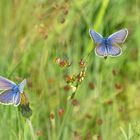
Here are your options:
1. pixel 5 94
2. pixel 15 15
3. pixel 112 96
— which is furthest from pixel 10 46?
pixel 5 94

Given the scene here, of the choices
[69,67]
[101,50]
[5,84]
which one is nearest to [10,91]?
[5,84]

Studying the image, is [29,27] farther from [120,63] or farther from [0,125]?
[0,125]

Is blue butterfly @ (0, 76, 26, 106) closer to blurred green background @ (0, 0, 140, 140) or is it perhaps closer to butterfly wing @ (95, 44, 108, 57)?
butterfly wing @ (95, 44, 108, 57)

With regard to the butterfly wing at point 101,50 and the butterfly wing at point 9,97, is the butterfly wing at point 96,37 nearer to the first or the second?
the butterfly wing at point 101,50

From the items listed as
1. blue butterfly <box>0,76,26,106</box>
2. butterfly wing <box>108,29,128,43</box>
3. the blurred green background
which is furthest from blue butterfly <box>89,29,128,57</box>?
the blurred green background

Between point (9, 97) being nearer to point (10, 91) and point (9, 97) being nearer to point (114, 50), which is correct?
point (10, 91)

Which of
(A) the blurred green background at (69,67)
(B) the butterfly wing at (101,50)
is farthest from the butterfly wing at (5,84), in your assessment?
(A) the blurred green background at (69,67)
